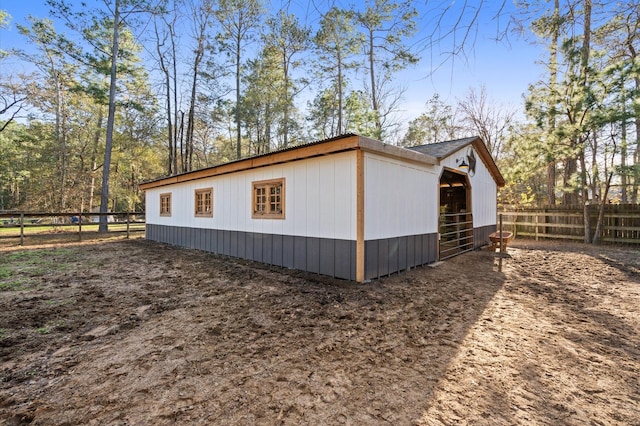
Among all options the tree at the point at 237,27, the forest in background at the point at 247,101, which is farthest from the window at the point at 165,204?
the tree at the point at 237,27

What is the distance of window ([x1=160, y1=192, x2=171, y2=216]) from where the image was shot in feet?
33.1

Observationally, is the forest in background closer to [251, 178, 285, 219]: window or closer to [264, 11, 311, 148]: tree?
[264, 11, 311, 148]: tree

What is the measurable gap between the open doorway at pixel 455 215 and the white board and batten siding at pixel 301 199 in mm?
3406

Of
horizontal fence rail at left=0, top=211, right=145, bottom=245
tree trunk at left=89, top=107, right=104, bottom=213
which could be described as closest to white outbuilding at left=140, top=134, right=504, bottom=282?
horizontal fence rail at left=0, top=211, right=145, bottom=245

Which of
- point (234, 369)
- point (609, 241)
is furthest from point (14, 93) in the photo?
point (609, 241)

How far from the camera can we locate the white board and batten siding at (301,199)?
4.68 meters

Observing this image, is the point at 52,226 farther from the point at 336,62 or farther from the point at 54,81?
the point at 336,62

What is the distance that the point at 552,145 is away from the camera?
881 centimetres

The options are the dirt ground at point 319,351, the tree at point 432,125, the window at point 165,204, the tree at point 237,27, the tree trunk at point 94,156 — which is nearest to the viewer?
the dirt ground at point 319,351

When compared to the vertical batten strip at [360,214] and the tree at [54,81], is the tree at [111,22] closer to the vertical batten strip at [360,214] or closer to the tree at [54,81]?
the tree at [54,81]

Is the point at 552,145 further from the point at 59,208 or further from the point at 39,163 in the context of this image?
the point at 39,163

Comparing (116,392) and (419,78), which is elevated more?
(419,78)

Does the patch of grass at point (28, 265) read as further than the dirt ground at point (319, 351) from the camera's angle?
Yes

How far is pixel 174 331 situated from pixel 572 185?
11507 millimetres
